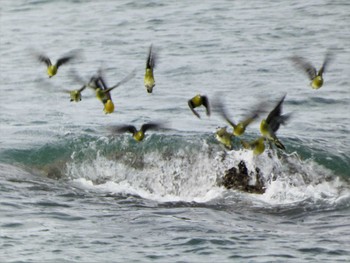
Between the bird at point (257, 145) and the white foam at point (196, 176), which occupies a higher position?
the bird at point (257, 145)

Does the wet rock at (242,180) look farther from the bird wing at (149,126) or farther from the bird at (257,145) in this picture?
the bird wing at (149,126)

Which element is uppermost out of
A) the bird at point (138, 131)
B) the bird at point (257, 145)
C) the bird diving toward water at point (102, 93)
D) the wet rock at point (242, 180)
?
the bird diving toward water at point (102, 93)

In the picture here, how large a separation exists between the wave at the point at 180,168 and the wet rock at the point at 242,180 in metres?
0.07

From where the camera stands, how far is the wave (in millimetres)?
13425

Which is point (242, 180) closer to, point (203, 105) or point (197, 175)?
point (197, 175)

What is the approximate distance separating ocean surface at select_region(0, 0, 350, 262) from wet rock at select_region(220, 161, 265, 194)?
0.12 metres

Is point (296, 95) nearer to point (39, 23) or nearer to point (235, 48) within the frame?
point (235, 48)

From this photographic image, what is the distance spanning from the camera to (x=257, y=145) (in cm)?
1387

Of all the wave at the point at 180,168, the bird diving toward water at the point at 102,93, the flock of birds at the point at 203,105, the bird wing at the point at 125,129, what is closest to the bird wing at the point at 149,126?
the flock of birds at the point at 203,105

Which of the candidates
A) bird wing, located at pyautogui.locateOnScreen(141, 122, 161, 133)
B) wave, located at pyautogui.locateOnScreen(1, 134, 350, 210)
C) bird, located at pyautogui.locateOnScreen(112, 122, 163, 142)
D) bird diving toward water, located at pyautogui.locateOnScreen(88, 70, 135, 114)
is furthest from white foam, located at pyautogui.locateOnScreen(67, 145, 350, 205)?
bird diving toward water, located at pyautogui.locateOnScreen(88, 70, 135, 114)

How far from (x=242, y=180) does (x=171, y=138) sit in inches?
74.6

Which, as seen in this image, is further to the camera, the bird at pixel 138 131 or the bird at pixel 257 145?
the bird at pixel 257 145

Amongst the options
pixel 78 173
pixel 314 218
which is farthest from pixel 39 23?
pixel 314 218

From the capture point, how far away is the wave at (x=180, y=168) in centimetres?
1343
